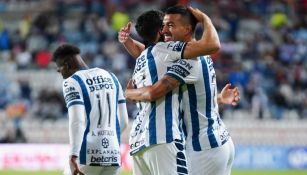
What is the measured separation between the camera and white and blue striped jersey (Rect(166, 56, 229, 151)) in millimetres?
7242

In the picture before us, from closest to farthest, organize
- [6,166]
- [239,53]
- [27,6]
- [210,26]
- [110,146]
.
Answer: [210,26], [110,146], [6,166], [239,53], [27,6]

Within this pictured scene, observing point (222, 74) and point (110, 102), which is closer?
point (110, 102)

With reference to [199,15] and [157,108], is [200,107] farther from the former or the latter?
[199,15]

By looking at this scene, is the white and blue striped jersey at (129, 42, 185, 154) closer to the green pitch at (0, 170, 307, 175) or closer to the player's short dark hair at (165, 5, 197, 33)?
the player's short dark hair at (165, 5, 197, 33)

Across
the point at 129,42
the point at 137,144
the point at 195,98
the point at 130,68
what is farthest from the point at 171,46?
the point at 130,68

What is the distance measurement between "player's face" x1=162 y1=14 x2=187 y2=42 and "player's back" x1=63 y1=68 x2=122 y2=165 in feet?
3.51

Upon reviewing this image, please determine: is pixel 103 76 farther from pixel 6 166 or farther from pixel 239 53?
pixel 239 53

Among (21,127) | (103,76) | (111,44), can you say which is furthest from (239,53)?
(103,76)

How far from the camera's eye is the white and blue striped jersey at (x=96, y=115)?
25.8ft

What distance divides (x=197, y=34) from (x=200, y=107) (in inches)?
623

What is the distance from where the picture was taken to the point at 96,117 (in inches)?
314

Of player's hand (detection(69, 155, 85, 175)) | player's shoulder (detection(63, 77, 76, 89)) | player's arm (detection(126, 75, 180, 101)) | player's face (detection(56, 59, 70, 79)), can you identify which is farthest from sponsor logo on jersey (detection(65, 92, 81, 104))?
player's arm (detection(126, 75, 180, 101))

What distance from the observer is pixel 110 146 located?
7.99 m

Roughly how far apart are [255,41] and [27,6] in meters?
7.20
